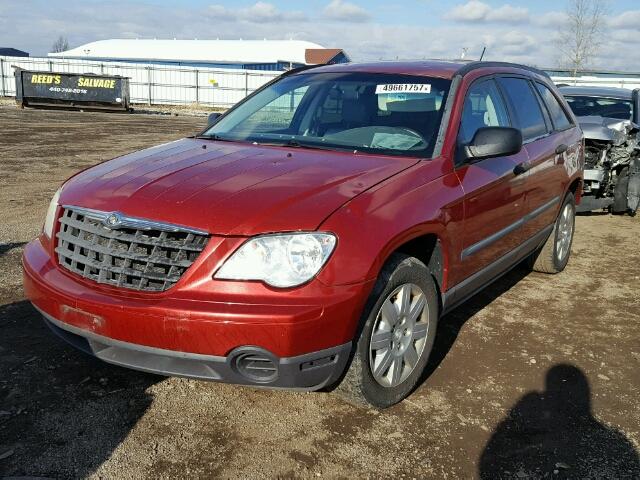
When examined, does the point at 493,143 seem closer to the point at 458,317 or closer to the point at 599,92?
the point at 458,317

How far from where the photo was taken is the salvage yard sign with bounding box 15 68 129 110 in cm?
2606

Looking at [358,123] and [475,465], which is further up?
[358,123]

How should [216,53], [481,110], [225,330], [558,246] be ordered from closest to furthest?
[225,330] < [481,110] < [558,246] < [216,53]

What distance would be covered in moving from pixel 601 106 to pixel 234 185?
796 centimetres

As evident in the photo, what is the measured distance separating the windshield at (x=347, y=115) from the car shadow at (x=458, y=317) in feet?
4.08

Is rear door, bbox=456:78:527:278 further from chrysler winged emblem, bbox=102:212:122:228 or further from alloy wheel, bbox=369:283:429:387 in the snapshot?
chrysler winged emblem, bbox=102:212:122:228

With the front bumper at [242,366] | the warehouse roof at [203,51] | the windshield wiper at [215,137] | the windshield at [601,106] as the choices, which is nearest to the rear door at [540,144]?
the windshield wiper at [215,137]

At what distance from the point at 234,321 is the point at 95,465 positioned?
2.89 ft

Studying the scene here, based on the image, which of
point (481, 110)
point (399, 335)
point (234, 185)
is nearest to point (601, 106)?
point (481, 110)

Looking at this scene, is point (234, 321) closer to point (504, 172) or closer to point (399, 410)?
point (399, 410)

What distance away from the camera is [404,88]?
3.90 meters

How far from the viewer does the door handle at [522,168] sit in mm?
4113

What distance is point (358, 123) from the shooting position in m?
3.86

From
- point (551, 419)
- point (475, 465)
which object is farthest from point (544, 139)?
point (475, 465)
